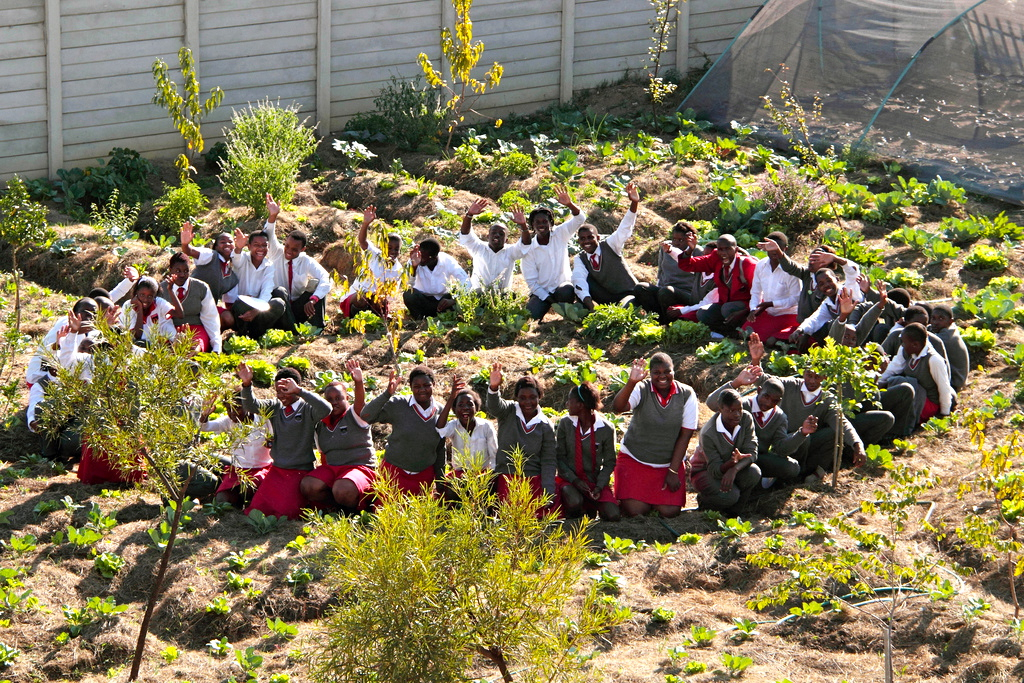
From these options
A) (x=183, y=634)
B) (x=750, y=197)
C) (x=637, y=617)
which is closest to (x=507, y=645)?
(x=637, y=617)

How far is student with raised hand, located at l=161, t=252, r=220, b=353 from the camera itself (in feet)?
32.2

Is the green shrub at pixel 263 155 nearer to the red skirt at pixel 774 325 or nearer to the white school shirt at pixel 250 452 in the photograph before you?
the white school shirt at pixel 250 452

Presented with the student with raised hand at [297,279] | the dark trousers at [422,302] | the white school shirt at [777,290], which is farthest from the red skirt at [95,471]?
the white school shirt at [777,290]

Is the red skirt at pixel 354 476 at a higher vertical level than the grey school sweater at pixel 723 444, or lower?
lower

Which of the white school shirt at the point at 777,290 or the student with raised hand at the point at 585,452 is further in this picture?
the white school shirt at the point at 777,290

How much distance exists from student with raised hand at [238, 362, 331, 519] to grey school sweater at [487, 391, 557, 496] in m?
1.18

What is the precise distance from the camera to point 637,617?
6688 millimetres

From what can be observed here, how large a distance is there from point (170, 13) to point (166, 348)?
9.01m

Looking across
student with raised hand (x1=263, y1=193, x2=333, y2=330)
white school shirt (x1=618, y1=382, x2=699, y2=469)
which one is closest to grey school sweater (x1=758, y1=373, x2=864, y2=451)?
white school shirt (x1=618, y1=382, x2=699, y2=469)

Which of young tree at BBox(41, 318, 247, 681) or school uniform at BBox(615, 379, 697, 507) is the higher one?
young tree at BBox(41, 318, 247, 681)

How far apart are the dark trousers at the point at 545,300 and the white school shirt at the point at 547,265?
0.11ft

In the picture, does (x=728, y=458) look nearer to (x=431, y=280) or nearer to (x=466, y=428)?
(x=466, y=428)

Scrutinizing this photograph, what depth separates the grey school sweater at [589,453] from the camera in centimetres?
796

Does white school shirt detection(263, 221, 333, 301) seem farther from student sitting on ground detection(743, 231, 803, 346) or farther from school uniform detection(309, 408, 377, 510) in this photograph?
student sitting on ground detection(743, 231, 803, 346)
